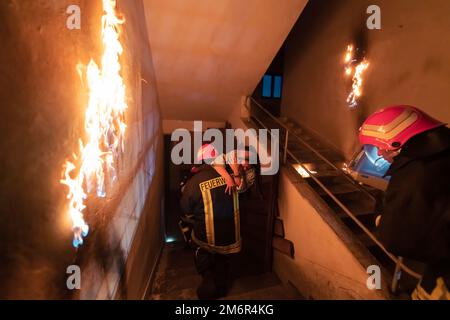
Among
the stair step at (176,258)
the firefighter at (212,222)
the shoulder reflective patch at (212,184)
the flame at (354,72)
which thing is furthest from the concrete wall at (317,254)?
the flame at (354,72)

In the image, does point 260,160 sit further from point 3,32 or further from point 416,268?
point 3,32

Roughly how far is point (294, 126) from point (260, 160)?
2.52 m

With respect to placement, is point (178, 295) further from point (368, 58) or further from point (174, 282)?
point (368, 58)

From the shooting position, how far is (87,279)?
1290 millimetres

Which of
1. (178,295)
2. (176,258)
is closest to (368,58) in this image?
(178,295)

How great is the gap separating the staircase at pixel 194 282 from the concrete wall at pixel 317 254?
12.2 inches

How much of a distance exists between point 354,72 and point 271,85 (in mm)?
4079

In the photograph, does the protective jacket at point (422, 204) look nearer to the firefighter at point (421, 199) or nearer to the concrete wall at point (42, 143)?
the firefighter at point (421, 199)

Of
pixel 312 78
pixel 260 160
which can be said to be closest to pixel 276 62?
pixel 312 78

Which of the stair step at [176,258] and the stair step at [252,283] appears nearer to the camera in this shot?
the stair step at [252,283]

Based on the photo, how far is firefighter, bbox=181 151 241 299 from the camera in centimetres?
300

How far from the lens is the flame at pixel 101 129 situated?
1.17 meters

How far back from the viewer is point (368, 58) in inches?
161

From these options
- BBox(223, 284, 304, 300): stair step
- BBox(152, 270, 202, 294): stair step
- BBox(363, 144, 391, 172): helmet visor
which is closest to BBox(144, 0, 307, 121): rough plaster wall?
BBox(363, 144, 391, 172): helmet visor
